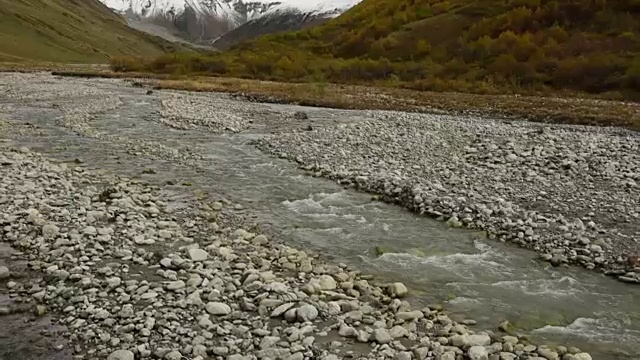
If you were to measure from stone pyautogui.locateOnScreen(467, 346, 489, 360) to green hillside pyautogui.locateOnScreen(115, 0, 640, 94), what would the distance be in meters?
35.7

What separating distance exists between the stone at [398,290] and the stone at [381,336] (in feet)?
4.94

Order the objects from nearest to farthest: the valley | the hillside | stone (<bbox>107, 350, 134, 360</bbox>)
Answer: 1. stone (<bbox>107, 350, 134, 360</bbox>)
2. the valley
3. the hillside

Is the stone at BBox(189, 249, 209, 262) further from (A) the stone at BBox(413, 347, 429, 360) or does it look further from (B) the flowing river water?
(A) the stone at BBox(413, 347, 429, 360)

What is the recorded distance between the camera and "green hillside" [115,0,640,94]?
1654 inches

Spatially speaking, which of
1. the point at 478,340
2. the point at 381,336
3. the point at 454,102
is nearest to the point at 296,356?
the point at 381,336

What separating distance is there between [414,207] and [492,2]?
188 feet

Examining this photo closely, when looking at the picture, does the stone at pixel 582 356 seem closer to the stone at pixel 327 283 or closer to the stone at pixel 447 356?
the stone at pixel 447 356

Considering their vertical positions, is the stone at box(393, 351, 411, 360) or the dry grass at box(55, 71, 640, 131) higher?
the dry grass at box(55, 71, 640, 131)

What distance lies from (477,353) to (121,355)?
496 cm

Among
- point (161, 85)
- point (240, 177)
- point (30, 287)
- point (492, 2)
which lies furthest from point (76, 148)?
point (492, 2)

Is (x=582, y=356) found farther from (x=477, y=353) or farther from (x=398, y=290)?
(x=398, y=290)

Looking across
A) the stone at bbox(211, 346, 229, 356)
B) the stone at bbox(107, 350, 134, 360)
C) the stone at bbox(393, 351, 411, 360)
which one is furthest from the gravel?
the stone at bbox(107, 350, 134, 360)

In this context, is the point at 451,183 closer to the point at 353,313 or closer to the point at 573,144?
the point at 573,144

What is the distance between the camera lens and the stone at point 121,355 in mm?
7082
